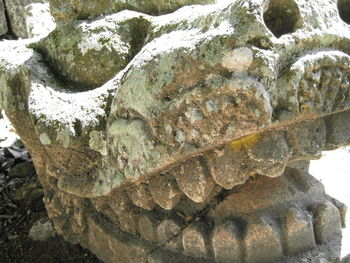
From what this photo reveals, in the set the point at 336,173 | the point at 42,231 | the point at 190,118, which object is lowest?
the point at 42,231

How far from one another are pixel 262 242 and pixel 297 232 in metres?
0.09

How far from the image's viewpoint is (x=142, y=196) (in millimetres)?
1070

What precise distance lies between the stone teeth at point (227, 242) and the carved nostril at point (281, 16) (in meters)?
0.47

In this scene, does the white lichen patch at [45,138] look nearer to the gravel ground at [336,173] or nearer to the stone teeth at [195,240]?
the stone teeth at [195,240]

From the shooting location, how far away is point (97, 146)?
1.02m

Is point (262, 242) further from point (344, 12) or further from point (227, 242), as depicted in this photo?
point (344, 12)

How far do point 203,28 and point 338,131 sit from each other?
0.39 metres

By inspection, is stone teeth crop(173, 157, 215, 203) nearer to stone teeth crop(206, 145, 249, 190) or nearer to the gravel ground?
stone teeth crop(206, 145, 249, 190)

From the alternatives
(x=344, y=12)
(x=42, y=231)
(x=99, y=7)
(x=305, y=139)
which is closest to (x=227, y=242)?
(x=305, y=139)

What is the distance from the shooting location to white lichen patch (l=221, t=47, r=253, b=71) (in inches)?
30.4

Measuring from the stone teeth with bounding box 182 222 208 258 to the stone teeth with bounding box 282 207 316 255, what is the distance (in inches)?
7.9

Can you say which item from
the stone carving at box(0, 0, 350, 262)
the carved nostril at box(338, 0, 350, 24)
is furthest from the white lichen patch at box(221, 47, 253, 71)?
the carved nostril at box(338, 0, 350, 24)

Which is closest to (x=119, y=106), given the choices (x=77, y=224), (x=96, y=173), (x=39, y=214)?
(x=96, y=173)

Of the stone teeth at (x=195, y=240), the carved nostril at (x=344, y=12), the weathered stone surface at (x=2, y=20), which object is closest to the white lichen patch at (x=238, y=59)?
the carved nostril at (x=344, y=12)
